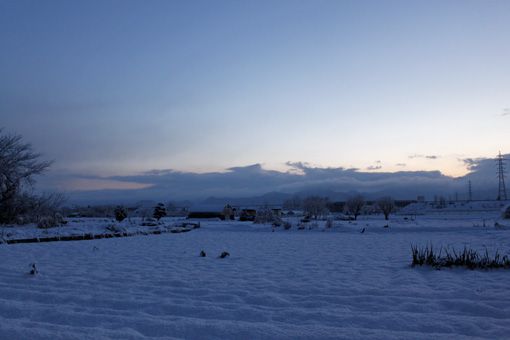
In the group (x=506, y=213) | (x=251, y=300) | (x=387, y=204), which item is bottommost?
(x=251, y=300)

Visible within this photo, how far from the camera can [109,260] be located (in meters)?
10.4

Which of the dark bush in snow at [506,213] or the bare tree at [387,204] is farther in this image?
the bare tree at [387,204]

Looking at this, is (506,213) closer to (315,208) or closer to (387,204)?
(387,204)

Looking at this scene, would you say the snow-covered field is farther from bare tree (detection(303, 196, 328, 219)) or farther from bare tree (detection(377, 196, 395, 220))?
bare tree (detection(303, 196, 328, 219))

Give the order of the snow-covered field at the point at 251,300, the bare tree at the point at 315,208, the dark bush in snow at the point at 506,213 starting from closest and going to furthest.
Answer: the snow-covered field at the point at 251,300, the dark bush in snow at the point at 506,213, the bare tree at the point at 315,208

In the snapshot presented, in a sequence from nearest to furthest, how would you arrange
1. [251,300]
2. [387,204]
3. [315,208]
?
[251,300], [387,204], [315,208]

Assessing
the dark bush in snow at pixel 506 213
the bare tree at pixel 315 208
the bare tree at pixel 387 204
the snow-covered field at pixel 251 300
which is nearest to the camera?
the snow-covered field at pixel 251 300

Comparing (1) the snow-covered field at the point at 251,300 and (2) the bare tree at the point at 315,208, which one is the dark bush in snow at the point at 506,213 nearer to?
(2) the bare tree at the point at 315,208

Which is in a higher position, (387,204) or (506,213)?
(387,204)

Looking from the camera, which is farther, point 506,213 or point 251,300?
point 506,213

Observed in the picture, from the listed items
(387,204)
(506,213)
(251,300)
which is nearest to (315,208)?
(387,204)

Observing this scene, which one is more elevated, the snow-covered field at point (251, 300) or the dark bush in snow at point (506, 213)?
the dark bush in snow at point (506, 213)

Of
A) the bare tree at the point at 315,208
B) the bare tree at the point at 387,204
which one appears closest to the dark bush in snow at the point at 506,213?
the bare tree at the point at 387,204

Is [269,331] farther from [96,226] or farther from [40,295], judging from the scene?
[96,226]
